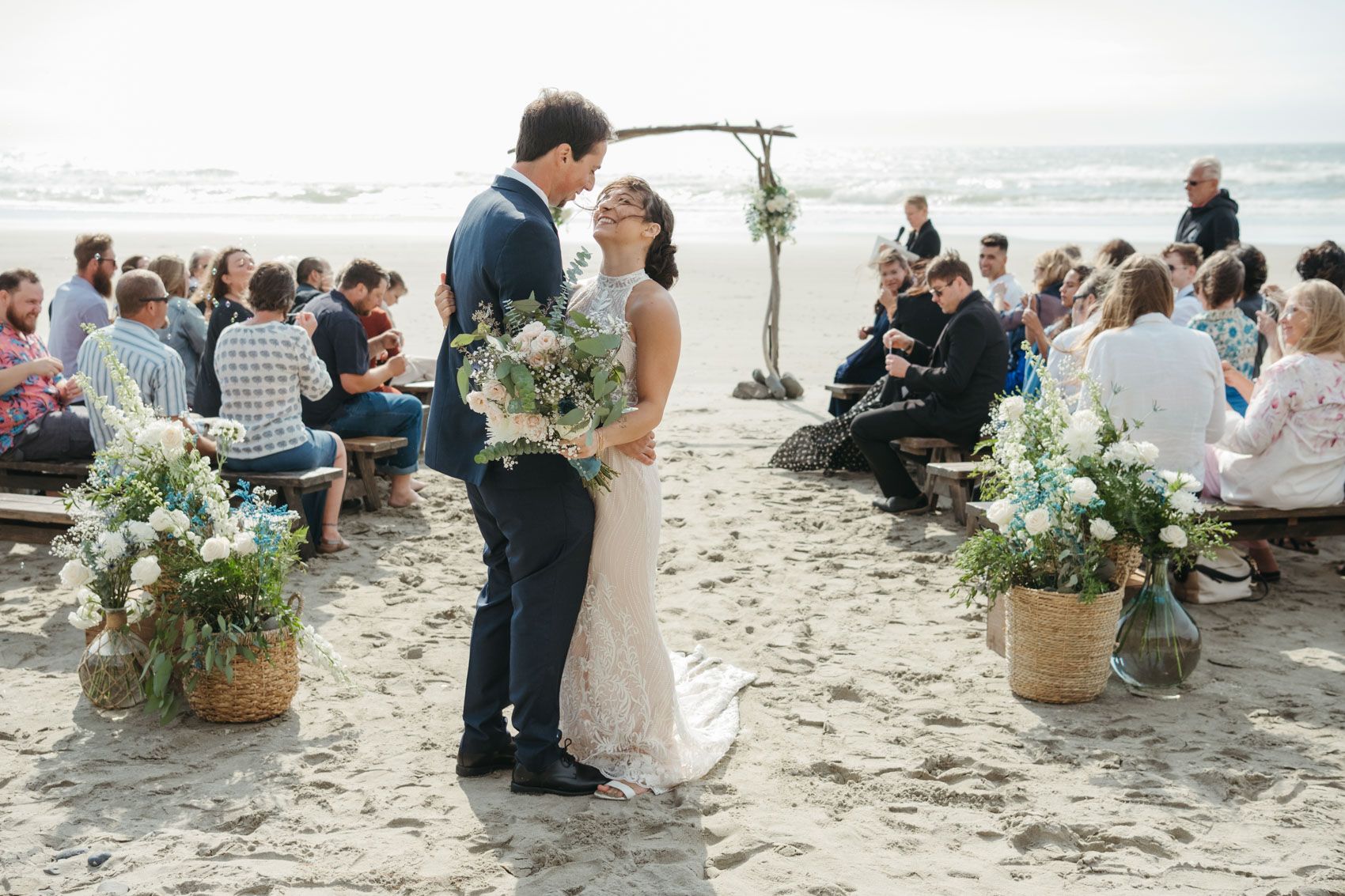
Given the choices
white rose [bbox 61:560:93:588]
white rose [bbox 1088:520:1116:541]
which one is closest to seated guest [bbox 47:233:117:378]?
white rose [bbox 61:560:93:588]

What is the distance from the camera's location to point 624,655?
3941 millimetres

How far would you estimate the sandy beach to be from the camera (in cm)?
342

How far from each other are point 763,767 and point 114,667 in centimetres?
253

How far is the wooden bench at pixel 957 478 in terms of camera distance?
270 inches

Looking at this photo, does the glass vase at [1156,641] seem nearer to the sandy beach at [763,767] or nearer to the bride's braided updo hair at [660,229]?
the sandy beach at [763,767]

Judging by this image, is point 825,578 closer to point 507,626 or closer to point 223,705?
point 507,626

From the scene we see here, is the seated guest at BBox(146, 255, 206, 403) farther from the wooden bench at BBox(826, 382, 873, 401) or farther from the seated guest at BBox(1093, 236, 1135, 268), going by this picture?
the seated guest at BBox(1093, 236, 1135, 268)

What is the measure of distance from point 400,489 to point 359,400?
67 cm

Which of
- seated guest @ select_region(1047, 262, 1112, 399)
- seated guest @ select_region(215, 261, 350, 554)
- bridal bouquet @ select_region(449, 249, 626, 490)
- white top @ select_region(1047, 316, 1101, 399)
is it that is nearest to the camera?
bridal bouquet @ select_region(449, 249, 626, 490)

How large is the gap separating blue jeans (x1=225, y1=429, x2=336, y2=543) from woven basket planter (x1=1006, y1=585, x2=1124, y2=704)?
13.0 ft

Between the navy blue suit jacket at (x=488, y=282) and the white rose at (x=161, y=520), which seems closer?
the navy blue suit jacket at (x=488, y=282)

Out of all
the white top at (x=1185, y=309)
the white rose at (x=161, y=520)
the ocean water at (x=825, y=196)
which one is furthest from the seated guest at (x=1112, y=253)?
the ocean water at (x=825, y=196)

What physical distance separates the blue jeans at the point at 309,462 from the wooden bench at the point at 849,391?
12.9 feet

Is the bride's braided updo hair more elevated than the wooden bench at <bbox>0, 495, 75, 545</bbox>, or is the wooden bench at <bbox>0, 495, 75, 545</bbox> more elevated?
the bride's braided updo hair
